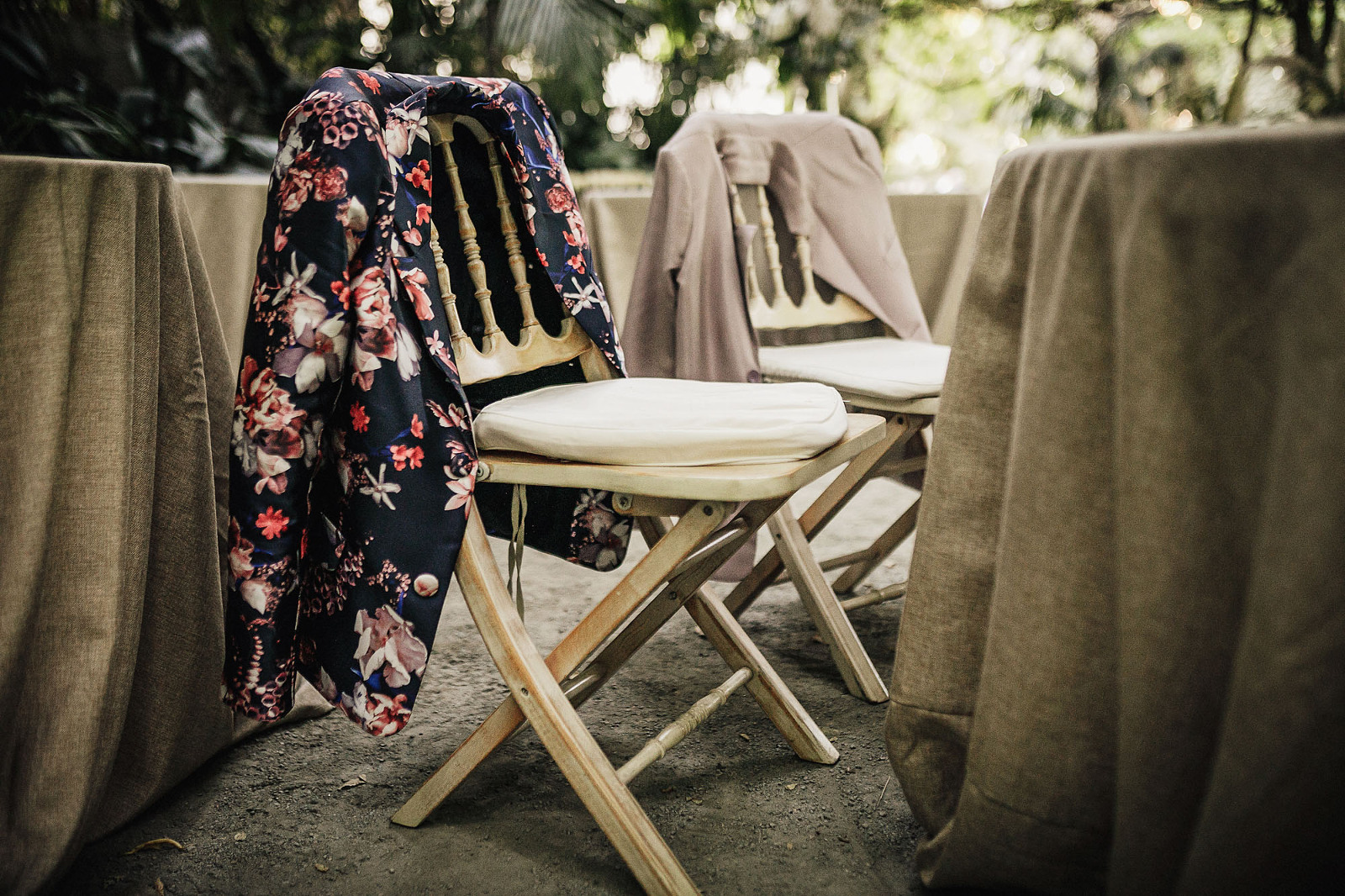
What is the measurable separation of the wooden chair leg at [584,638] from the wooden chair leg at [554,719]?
1.4 inches

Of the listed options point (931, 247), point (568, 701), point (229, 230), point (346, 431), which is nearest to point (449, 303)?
point (346, 431)

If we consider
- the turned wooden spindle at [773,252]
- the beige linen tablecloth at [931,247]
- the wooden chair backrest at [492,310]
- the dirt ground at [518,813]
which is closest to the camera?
the dirt ground at [518,813]

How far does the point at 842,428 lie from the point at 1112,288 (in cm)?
33

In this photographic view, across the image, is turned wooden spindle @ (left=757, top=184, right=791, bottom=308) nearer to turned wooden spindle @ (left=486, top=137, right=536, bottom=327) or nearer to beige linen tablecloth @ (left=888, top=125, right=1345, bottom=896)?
turned wooden spindle @ (left=486, top=137, right=536, bottom=327)

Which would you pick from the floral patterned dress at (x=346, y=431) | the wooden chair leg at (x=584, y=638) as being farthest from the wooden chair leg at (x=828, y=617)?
the floral patterned dress at (x=346, y=431)

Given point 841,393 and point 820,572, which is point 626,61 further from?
point 820,572

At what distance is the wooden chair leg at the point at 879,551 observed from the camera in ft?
5.72

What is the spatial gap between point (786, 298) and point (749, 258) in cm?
15

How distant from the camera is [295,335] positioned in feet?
3.05

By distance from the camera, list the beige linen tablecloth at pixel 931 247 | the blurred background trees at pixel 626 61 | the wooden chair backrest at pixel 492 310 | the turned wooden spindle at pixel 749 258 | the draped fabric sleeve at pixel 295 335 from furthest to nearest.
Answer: the blurred background trees at pixel 626 61
the beige linen tablecloth at pixel 931 247
the turned wooden spindle at pixel 749 258
the wooden chair backrest at pixel 492 310
the draped fabric sleeve at pixel 295 335

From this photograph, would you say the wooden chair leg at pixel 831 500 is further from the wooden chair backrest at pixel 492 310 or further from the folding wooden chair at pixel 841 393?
the wooden chair backrest at pixel 492 310

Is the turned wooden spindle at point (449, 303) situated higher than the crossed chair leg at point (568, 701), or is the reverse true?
the turned wooden spindle at point (449, 303)

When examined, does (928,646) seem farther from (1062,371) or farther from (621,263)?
(621,263)

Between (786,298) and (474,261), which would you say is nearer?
(474,261)
